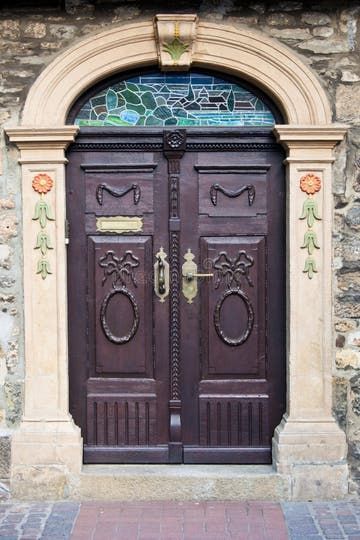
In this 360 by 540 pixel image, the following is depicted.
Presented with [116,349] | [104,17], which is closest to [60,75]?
[104,17]

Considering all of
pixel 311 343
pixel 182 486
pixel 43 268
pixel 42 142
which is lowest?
pixel 182 486

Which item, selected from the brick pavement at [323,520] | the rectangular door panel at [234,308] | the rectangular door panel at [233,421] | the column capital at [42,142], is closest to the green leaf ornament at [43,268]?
the column capital at [42,142]

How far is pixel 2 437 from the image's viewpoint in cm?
511

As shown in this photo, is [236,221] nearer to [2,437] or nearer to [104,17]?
[104,17]

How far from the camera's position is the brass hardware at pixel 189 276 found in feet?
17.3

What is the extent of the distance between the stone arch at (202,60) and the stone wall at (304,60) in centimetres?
8

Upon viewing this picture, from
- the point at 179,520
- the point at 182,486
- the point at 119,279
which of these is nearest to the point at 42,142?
the point at 119,279

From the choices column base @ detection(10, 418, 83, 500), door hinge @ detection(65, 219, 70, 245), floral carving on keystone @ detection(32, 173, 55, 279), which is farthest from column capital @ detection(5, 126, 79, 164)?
column base @ detection(10, 418, 83, 500)

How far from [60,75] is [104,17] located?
Answer: 0.49 meters

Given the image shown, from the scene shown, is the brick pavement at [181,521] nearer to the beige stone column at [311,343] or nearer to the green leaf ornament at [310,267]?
the beige stone column at [311,343]

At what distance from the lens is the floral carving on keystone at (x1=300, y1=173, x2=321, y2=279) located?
5.07m

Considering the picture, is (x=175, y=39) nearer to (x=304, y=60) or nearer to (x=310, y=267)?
(x=304, y=60)

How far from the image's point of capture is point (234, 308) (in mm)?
5297

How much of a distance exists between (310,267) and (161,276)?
3.29ft
